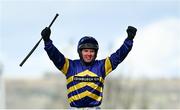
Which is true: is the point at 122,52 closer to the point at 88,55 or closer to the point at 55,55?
the point at 88,55

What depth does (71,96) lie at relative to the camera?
9766mm

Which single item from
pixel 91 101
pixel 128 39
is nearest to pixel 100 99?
pixel 91 101

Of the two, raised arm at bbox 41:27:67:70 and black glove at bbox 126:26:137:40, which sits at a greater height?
black glove at bbox 126:26:137:40

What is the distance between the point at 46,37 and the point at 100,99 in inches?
41.7

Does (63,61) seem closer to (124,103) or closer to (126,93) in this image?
(124,103)

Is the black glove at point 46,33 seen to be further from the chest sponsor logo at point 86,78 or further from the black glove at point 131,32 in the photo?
the black glove at point 131,32

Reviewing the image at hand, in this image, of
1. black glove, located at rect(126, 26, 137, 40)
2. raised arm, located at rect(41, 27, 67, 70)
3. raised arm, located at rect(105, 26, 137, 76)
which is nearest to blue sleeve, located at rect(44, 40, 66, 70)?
raised arm, located at rect(41, 27, 67, 70)

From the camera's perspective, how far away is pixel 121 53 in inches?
387

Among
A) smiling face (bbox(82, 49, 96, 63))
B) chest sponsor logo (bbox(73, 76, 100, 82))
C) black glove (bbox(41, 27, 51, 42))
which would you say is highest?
black glove (bbox(41, 27, 51, 42))

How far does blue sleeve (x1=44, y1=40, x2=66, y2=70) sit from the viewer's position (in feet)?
31.5

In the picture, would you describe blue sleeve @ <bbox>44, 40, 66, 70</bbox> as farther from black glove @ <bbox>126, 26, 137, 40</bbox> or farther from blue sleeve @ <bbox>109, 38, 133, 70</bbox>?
black glove @ <bbox>126, 26, 137, 40</bbox>

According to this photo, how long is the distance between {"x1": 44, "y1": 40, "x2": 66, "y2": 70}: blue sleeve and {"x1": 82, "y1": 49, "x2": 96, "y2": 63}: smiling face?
262mm

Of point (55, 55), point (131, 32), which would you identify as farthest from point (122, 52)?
point (55, 55)

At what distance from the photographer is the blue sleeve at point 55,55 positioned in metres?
9.59
